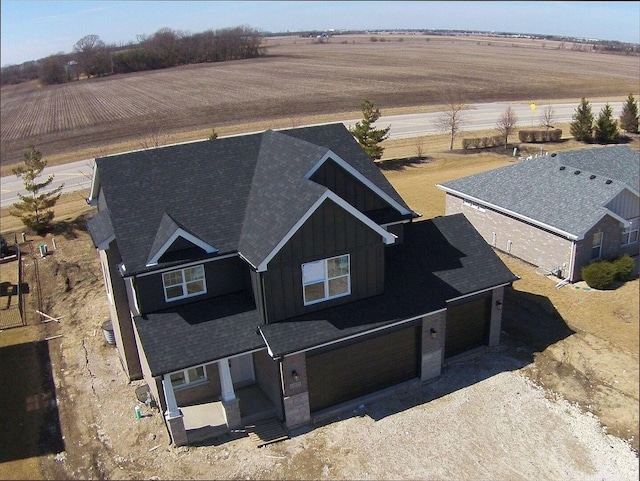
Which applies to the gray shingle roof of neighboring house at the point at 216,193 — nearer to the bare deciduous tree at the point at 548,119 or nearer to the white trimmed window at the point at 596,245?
the white trimmed window at the point at 596,245

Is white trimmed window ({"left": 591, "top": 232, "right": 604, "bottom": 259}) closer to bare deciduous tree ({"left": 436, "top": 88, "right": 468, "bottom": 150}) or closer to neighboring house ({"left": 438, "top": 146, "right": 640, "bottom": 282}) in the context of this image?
neighboring house ({"left": 438, "top": 146, "right": 640, "bottom": 282})

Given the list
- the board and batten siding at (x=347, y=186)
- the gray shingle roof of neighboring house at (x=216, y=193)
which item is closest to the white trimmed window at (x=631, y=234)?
the gray shingle roof of neighboring house at (x=216, y=193)

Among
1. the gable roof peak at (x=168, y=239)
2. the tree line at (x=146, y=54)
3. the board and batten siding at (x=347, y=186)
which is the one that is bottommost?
the gable roof peak at (x=168, y=239)

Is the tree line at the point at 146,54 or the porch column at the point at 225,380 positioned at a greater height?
the tree line at the point at 146,54

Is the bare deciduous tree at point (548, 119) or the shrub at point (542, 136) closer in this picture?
the shrub at point (542, 136)

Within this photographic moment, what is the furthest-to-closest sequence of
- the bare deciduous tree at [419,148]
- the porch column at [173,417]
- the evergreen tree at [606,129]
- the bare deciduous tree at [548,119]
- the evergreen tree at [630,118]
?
the bare deciduous tree at [548,119]
the evergreen tree at [630,118]
the bare deciduous tree at [419,148]
the evergreen tree at [606,129]
the porch column at [173,417]

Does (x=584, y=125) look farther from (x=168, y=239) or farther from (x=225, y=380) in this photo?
(x=225, y=380)

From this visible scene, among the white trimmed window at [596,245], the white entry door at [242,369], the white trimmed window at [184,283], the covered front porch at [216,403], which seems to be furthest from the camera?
the white trimmed window at [596,245]

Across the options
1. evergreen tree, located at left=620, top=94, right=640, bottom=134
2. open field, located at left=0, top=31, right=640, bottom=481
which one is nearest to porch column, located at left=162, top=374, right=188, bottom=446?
open field, located at left=0, top=31, right=640, bottom=481
